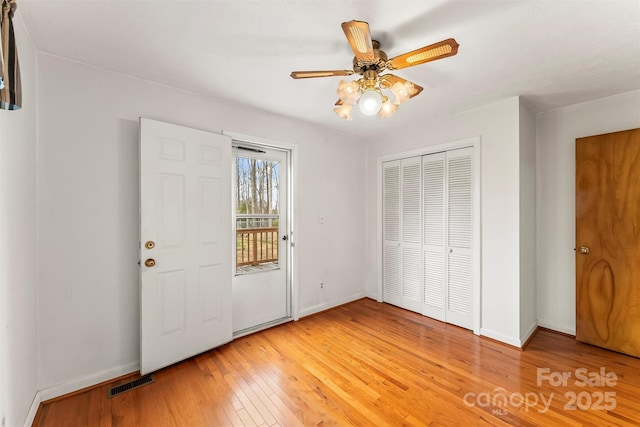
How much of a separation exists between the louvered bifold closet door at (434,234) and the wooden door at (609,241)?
4.12 feet

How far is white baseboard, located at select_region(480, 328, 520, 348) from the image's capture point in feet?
8.69

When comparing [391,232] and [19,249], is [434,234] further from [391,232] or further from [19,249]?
[19,249]

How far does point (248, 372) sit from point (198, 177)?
1.73 meters

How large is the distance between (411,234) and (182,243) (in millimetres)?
2681

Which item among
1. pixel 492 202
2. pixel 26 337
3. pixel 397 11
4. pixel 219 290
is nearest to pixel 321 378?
pixel 219 290

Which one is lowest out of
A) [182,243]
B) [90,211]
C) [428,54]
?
[182,243]

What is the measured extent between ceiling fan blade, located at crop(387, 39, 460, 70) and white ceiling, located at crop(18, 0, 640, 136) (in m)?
0.21

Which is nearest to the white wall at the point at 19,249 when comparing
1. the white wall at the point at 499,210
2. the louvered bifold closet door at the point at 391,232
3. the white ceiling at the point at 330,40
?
the white ceiling at the point at 330,40

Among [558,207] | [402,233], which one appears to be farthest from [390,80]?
[558,207]

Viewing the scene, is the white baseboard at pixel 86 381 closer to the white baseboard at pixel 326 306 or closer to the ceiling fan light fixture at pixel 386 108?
the white baseboard at pixel 326 306

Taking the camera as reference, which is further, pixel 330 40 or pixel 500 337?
pixel 500 337

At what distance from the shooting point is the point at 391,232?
3832mm

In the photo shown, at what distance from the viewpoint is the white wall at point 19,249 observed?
137cm

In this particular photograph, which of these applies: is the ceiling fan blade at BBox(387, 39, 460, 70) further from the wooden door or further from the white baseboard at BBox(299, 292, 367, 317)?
the white baseboard at BBox(299, 292, 367, 317)
